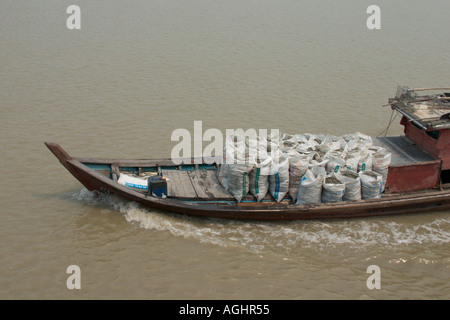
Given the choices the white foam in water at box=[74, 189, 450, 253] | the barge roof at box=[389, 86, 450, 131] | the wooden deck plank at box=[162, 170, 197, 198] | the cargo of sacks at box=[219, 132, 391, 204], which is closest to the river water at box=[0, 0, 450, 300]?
A: the white foam in water at box=[74, 189, 450, 253]

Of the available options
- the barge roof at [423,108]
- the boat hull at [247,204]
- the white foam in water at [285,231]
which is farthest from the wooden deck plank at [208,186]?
the barge roof at [423,108]

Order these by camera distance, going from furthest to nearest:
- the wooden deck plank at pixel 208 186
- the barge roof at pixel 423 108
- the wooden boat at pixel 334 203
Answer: the barge roof at pixel 423 108 → the wooden deck plank at pixel 208 186 → the wooden boat at pixel 334 203

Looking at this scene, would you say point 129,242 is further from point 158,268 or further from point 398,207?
point 398,207

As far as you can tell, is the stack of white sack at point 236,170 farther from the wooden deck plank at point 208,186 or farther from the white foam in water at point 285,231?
the white foam in water at point 285,231

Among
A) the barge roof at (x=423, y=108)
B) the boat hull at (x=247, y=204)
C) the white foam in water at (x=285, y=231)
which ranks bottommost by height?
the white foam in water at (x=285, y=231)

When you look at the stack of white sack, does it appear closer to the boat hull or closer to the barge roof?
the boat hull

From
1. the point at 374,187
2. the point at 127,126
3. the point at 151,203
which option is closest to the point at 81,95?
the point at 127,126
